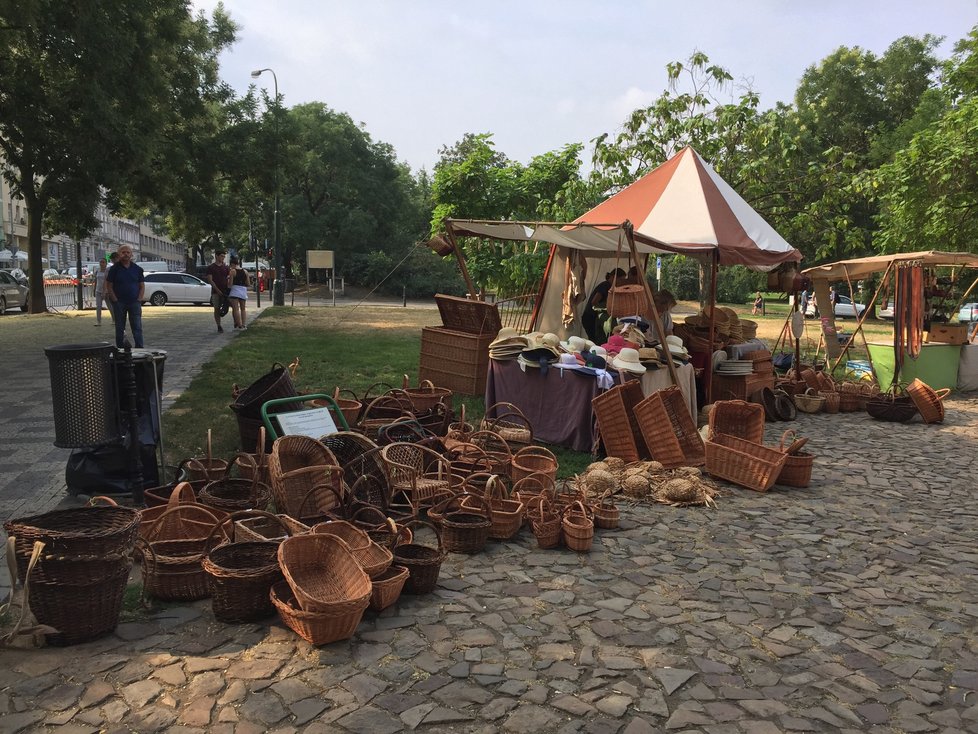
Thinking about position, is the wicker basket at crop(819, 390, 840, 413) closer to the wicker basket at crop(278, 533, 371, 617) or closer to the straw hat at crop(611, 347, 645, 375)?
the straw hat at crop(611, 347, 645, 375)

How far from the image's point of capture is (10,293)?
2450 centimetres

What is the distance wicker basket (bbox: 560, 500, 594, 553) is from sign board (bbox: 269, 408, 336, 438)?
1934 mm

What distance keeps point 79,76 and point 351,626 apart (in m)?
12.8

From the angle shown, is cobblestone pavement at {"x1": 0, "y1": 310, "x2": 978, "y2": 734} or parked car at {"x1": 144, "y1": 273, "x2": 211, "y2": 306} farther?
parked car at {"x1": 144, "y1": 273, "x2": 211, "y2": 306}

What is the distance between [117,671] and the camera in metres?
3.12

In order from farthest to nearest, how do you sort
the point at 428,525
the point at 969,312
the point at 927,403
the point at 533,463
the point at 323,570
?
the point at 969,312
the point at 927,403
the point at 533,463
the point at 428,525
the point at 323,570

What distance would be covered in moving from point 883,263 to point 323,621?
11743mm

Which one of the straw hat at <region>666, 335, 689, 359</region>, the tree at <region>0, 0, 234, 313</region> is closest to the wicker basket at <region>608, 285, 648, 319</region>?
the straw hat at <region>666, 335, 689, 359</region>

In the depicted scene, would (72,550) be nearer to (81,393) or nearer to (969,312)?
(81,393)

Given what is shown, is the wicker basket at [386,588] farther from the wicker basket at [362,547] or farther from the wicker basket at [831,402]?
the wicker basket at [831,402]

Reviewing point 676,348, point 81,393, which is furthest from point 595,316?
point 81,393

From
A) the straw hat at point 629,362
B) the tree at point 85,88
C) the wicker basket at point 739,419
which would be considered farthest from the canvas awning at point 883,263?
the tree at point 85,88

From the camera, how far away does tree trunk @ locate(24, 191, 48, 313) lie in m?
21.1

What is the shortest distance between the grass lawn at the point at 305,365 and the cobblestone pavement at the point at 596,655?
229 centimetres
